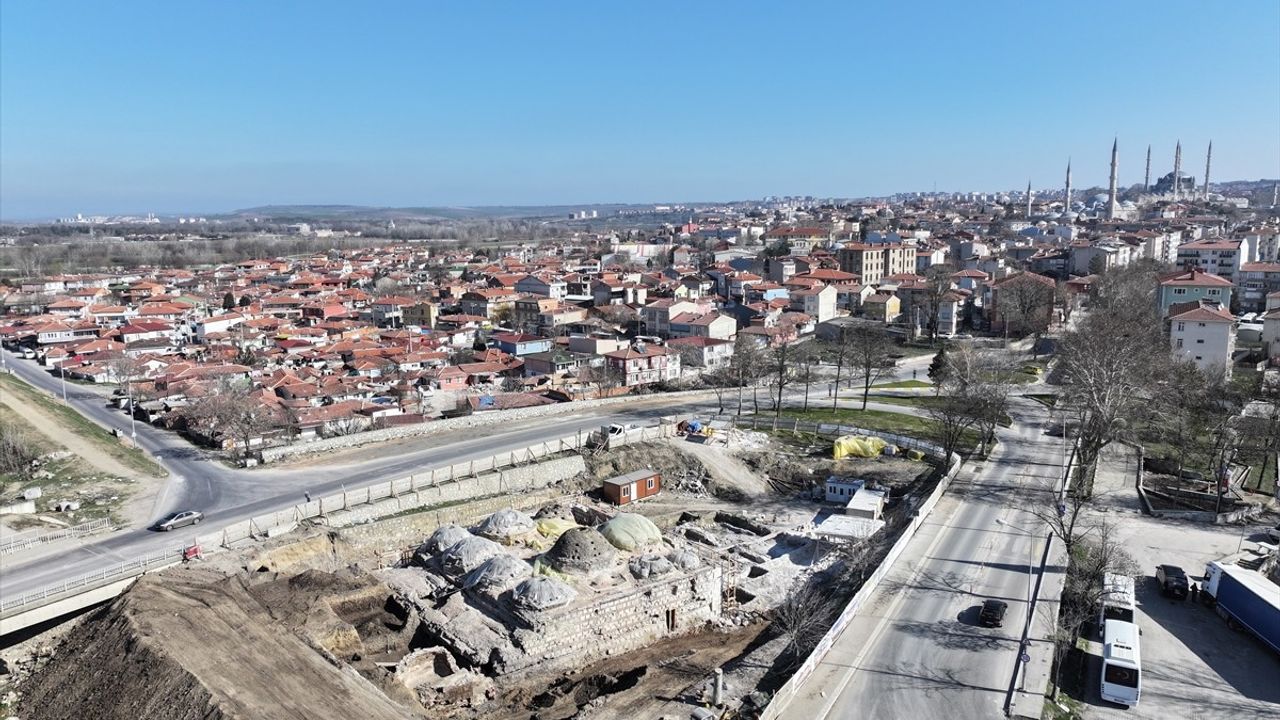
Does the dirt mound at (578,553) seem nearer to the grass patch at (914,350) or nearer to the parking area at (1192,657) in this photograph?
the parking area at (1192,657)

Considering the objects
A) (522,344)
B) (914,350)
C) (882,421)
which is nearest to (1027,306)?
(914,350)

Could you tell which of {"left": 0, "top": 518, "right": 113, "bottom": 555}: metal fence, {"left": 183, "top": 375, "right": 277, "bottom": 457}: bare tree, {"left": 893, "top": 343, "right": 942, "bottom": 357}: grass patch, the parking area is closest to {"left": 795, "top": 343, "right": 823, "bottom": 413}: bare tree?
{"left": 893, "top": 343, "right": 942, "bottom": 357}: grass patch

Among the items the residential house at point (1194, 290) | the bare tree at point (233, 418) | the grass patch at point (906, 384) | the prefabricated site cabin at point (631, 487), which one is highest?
the residential house at point (1194, 290)

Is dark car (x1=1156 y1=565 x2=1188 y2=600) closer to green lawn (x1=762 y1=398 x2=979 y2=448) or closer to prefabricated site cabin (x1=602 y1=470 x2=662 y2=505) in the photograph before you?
green lawn (x1=762 y1=398 x2=979 y2=448)

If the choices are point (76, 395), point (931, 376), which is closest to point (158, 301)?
point (76, 395)

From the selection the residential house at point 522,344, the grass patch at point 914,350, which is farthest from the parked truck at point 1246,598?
the residential house at point 522,344

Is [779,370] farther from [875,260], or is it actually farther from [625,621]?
[875,260]
